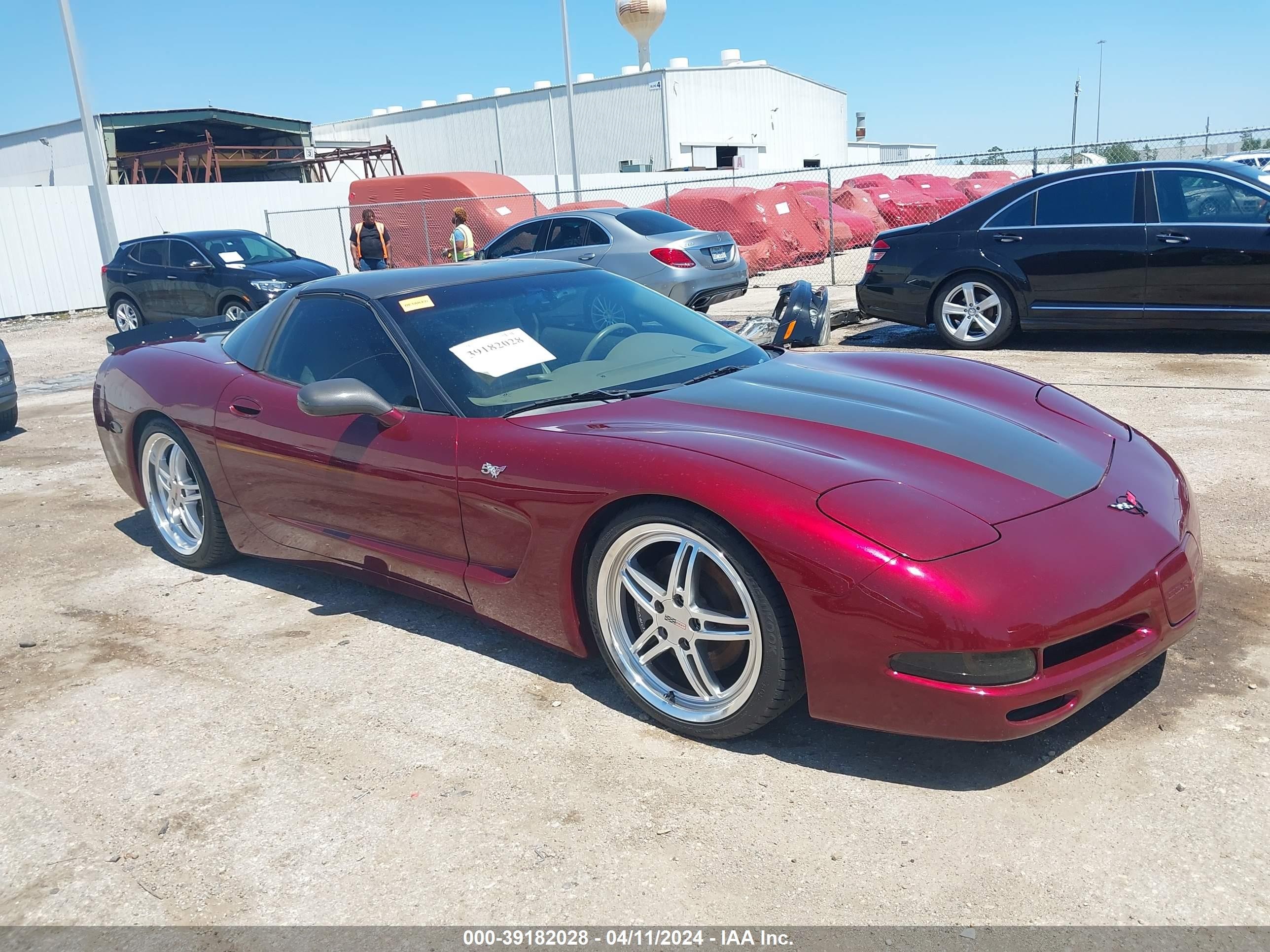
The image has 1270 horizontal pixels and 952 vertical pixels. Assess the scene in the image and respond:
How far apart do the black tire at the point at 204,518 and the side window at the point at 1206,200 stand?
7.39 metres

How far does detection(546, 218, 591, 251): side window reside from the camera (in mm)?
13000

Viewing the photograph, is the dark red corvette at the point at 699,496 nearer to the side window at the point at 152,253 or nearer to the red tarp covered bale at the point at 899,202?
the side window at the point at 152,253

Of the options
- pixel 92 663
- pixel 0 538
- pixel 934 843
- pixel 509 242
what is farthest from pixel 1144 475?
pixel 509 242

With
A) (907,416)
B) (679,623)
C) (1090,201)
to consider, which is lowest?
(679,623)

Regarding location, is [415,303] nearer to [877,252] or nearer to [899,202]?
[877,252]

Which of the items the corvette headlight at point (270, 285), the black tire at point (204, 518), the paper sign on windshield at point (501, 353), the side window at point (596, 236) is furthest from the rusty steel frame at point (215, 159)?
the paper sign on windshield at point (501, 353)

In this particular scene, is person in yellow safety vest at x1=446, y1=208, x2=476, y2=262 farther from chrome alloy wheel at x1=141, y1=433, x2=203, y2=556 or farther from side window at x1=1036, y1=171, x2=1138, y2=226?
chrome alloy wheel at x1=141, y1=433, x2=203, y2=556

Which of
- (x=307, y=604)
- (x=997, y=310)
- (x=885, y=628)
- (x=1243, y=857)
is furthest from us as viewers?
(x=997, y=310)

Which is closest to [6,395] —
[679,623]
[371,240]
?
[371,240]

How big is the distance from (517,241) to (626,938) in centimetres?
1234

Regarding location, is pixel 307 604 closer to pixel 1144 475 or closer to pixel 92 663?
pixel 92 663

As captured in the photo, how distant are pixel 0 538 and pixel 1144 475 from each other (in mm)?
5654

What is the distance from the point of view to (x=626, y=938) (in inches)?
87.2

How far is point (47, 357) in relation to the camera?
1459 cm
